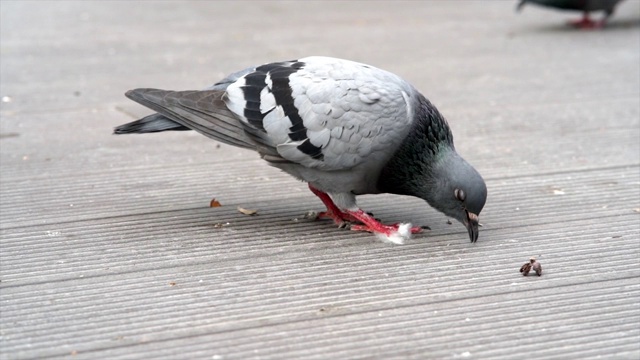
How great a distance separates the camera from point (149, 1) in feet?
41.2

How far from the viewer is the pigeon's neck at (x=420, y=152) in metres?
3.76

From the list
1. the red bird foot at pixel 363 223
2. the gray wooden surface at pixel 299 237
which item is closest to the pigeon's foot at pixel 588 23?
the gray wooden surface at pixel 299 237

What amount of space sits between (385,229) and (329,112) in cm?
59

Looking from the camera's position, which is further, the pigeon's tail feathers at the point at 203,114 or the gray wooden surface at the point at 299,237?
the pigeon's tail feathers at the point at 203,114

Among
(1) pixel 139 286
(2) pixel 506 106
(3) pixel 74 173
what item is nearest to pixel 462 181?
(1) pixel 139 286

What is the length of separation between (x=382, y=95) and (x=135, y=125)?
116cm

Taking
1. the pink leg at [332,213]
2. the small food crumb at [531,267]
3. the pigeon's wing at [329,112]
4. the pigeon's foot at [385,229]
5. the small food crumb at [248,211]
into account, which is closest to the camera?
the small food crumb at [531,267]

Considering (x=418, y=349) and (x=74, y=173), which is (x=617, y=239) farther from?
(x=74, y=173)

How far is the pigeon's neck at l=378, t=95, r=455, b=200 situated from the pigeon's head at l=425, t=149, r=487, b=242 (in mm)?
25

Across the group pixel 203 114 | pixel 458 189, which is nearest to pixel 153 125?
pixel 203 114

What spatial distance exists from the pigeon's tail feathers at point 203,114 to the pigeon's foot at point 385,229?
58cm

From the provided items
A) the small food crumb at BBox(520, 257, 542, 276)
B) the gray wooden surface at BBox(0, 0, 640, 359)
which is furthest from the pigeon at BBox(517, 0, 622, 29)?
the small food crumb at BBox(520, 257, 542, 276)

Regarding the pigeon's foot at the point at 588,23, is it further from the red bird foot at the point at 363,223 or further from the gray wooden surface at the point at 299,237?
the red bird foot at the point at 363,223

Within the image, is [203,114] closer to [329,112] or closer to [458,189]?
[329,112]
